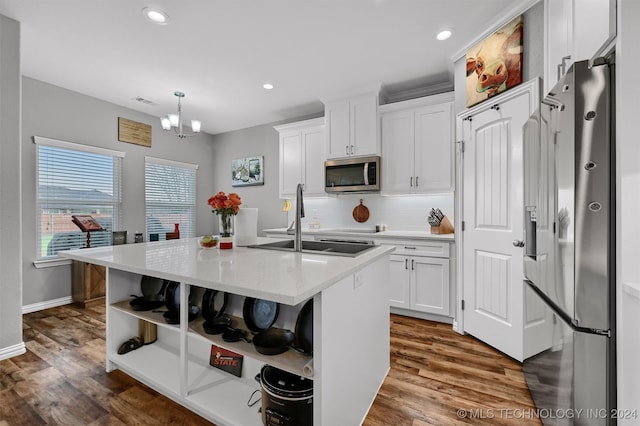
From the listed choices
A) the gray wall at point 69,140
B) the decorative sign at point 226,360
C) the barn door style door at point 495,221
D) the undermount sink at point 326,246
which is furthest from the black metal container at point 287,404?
the gray wall at point 69,140

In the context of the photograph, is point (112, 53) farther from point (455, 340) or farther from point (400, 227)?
Answer: point (455, 340)

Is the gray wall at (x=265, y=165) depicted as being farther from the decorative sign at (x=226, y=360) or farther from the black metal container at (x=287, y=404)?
the black metal container at (x=287, y=404)

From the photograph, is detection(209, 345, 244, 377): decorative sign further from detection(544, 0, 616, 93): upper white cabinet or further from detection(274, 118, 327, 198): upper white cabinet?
detection(274, 118, 327, 198): upper white cabinet

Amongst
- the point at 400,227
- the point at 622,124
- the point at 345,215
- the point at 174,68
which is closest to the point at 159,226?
the point at 174,68

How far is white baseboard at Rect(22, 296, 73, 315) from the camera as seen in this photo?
314 cm

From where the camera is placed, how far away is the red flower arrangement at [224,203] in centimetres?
194

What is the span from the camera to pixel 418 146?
10.5 feet

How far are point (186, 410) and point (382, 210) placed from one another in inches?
118

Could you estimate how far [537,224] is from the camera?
145 cm

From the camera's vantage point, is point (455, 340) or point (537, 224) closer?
point (537, 224)

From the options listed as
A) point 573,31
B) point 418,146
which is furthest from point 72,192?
point 573,31

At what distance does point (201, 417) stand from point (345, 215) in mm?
2994

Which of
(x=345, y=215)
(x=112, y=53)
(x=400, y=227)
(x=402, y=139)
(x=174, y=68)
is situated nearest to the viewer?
(x=112, y=53)

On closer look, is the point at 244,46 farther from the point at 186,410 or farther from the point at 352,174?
the point at 186,410
